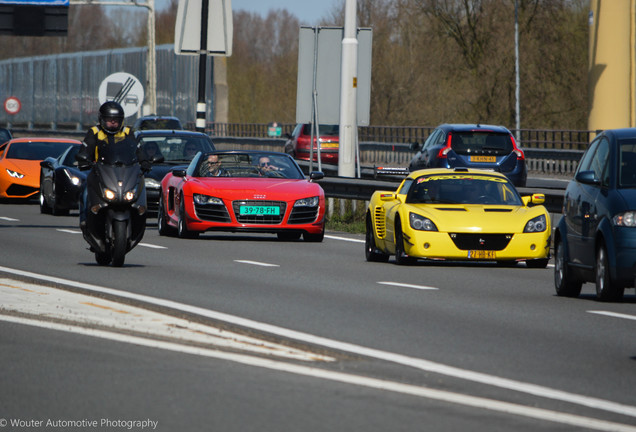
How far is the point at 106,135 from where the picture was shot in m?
15.2

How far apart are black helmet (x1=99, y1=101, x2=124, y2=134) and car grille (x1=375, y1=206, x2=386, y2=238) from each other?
3821 millimetres

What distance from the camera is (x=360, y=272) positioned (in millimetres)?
15672

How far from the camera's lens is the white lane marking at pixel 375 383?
658cm

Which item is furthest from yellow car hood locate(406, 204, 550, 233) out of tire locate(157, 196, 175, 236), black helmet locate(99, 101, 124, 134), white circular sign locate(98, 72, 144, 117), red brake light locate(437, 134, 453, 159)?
white circular sign locate(98, 72, 144, 117)

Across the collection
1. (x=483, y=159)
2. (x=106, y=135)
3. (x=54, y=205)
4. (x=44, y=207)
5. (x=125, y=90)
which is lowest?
(x=44, y=207)

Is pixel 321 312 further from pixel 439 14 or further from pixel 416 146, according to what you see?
pixel 439 14

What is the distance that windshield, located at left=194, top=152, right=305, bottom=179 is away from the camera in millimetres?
21234

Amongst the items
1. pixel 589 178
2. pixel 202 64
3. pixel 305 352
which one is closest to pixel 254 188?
pixel 589 178

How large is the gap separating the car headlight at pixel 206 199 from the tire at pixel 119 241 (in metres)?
5.02

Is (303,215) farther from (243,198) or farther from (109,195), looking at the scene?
(109,195)

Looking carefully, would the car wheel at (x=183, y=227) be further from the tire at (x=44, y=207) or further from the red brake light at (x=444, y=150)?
the red brake light at (x=444, y=150)

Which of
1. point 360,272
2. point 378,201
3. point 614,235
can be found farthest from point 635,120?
point 614,235

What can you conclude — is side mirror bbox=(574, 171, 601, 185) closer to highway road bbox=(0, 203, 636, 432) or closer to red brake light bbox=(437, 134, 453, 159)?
highway road bbox=(0, 203, 636, 432)

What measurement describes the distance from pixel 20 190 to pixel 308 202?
1177cm
